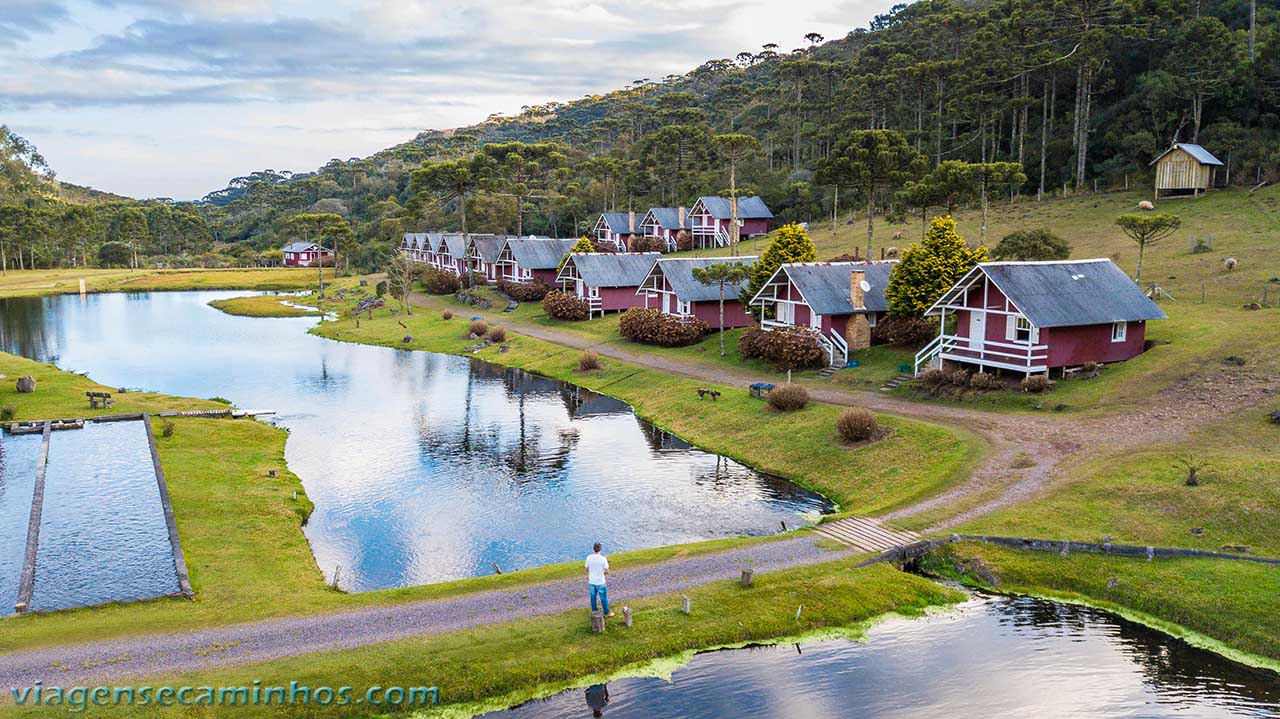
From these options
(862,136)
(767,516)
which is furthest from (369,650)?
(862,136)

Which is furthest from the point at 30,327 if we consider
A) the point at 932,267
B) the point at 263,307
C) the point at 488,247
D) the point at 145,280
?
the point at 932,267

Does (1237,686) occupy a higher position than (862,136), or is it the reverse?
(862,136)

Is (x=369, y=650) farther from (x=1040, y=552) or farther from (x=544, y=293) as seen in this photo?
(x=544, y=293)

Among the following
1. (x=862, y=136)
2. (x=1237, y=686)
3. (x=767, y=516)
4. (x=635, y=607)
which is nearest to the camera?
(x=1237, y=686)

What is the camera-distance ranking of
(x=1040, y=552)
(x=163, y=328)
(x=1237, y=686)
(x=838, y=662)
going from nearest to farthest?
(x=1237, y=686) → (x=838, y=662) → (x=1040, y=552) → (x=163, y=328)

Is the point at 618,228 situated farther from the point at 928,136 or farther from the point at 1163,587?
the point at 1163,587

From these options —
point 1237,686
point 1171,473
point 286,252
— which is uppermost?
point 286,252

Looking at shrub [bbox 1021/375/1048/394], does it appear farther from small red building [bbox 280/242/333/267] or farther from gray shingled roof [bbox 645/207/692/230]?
small red building [bbox 280/242/333/267]

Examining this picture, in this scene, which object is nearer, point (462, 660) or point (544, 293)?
point (462, 660)
